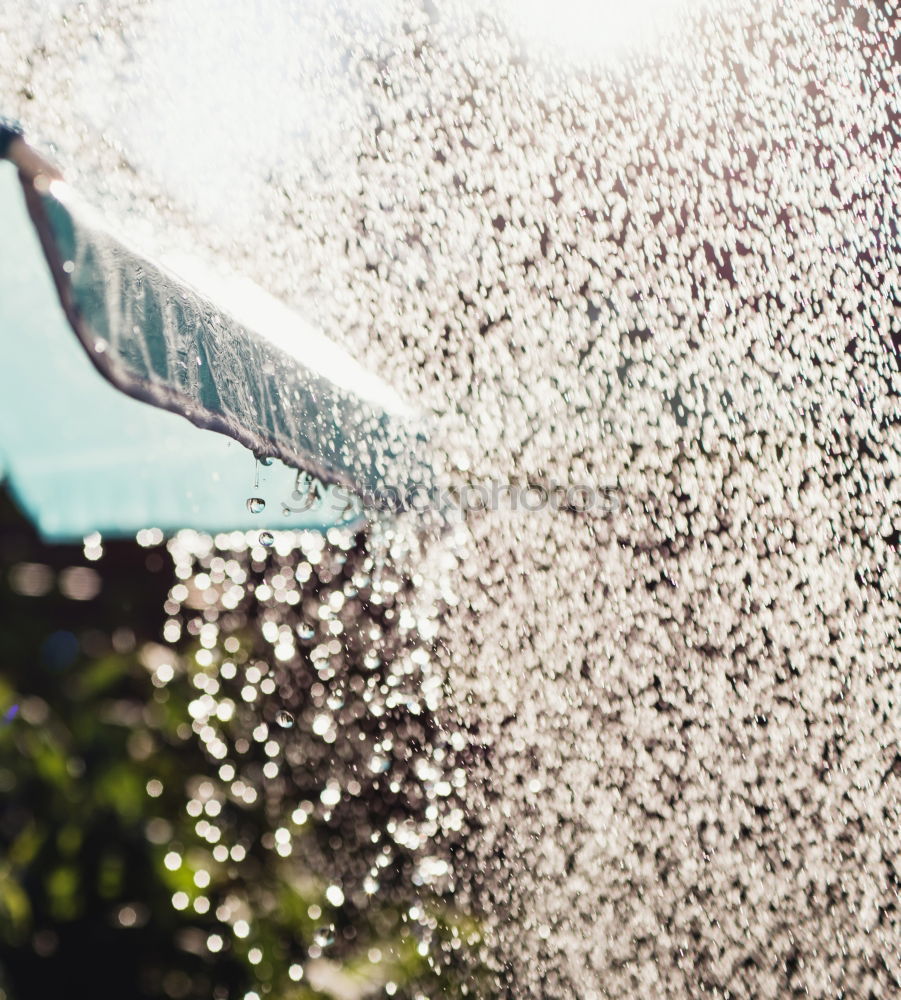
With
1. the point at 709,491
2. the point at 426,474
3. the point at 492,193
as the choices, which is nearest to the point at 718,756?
the point at 709,491

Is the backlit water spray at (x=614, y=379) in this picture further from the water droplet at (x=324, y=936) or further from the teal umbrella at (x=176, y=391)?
the water droplet at (x=324, y=936)

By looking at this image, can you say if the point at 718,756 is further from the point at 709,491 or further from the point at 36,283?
the point at 36,283

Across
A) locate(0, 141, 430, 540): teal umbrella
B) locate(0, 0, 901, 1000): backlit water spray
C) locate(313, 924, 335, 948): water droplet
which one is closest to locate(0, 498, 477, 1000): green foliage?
locate(313, 924, 335, 948): water droplet

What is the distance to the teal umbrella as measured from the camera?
0.73 metres

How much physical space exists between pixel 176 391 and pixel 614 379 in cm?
63

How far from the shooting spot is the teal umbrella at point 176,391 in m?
0.73

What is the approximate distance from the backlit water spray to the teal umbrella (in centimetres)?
6

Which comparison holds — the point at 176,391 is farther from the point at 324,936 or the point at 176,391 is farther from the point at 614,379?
the point at 324,936

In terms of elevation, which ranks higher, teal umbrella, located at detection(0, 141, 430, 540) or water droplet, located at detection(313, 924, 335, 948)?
teal umbrella, located at detection(0, 141, 430, 540)

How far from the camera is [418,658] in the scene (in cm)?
156

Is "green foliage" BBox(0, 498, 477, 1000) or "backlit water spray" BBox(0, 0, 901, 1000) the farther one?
"green foliage" BBox(0, 498, 477, 1000)

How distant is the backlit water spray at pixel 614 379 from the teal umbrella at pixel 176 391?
6cm

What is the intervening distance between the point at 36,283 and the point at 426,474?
0.58 meters

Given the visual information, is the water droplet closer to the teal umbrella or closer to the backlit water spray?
the backlit water spray
